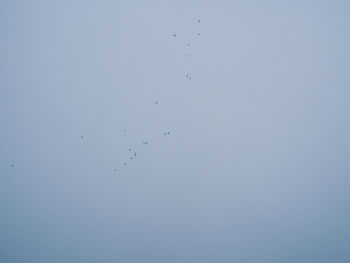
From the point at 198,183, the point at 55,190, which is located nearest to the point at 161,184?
the point at 198,183

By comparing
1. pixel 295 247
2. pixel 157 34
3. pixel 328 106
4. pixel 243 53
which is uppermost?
pixel 157 34

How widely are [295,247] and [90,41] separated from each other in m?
1.41

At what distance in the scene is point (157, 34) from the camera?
155 cm

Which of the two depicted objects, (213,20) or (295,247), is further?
(295,247)

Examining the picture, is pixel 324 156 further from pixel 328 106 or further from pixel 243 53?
pixel 243 53

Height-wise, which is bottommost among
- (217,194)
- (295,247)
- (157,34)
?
(295,247)

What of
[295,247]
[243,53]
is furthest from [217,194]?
[243,53]

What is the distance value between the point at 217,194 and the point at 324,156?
56 cm

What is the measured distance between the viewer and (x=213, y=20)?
5.09 ft

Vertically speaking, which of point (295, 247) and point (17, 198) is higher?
point (17, 198)

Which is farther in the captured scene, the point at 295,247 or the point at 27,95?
the point at 295,247

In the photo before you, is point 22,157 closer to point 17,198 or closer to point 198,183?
point 17,198

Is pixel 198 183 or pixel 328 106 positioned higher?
pixel 328 106

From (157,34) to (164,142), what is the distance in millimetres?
506
